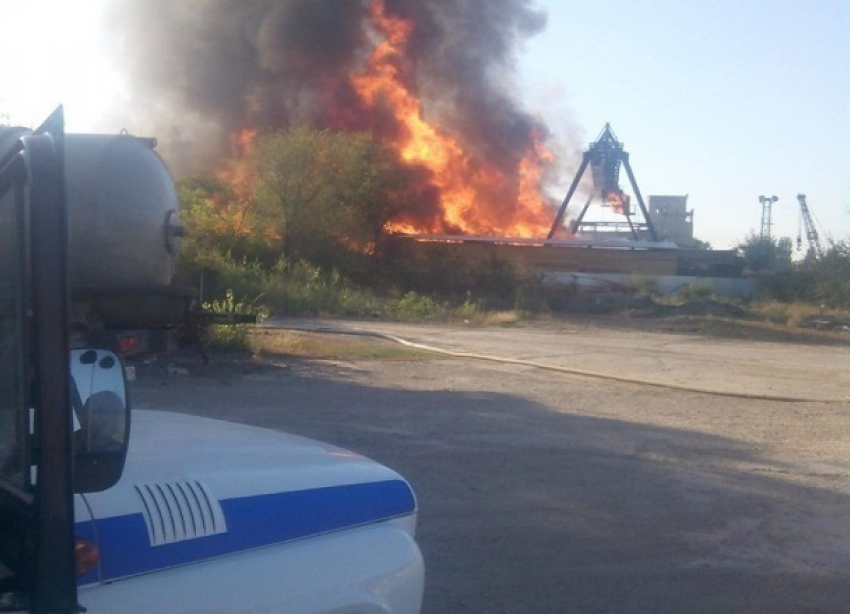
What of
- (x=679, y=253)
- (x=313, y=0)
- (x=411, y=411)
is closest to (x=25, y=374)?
(x=411, y=411)

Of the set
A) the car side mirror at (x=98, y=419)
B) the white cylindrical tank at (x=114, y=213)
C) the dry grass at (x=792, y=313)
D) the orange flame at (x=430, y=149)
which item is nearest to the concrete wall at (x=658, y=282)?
the dry grass at (x=792, y=313)

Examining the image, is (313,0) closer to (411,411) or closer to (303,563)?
(411,411)

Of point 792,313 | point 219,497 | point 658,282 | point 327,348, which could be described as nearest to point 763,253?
point 658,282

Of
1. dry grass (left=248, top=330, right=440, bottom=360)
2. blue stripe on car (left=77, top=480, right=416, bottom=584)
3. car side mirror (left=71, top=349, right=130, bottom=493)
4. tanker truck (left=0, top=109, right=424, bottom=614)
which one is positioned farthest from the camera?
dry grass (left=248, top=330, right=440, bottom=360)

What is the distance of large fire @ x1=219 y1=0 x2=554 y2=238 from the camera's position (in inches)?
1799

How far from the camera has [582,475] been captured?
927 cm

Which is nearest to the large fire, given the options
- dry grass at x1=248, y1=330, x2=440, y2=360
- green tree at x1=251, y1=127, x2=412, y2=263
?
green tree at x1=251, y1=127, x2=412, y2=263

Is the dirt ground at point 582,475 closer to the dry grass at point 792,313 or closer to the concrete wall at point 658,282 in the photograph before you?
the dry grass at point 792,313

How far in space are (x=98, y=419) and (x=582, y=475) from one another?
7143mm

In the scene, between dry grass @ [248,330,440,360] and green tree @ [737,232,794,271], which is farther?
green tree @ [737,232,794,271]

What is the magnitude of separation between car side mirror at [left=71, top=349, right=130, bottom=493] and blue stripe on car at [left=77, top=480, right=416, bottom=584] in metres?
0.25

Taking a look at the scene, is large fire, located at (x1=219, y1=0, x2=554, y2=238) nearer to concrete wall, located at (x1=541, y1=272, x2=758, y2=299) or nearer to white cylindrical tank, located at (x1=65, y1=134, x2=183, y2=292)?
concrete wall, located at (x1=541, y1=272, x2=758, y2=299)

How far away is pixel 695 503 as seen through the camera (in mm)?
8461

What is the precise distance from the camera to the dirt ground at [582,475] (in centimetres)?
653
